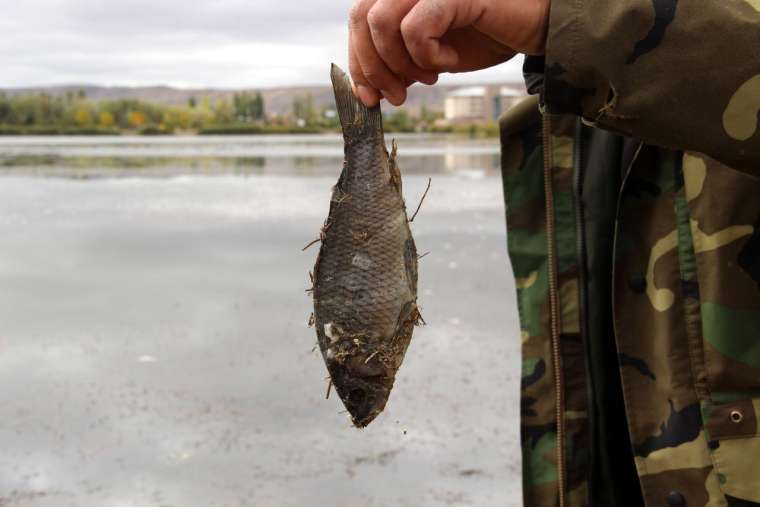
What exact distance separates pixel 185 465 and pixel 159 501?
47 centimetres

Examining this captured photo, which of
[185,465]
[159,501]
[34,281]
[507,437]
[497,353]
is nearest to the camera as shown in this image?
[159,501]

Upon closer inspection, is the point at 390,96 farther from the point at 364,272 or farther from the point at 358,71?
the point at 364,272

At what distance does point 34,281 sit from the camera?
1066 cm

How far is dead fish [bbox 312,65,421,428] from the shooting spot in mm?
1892

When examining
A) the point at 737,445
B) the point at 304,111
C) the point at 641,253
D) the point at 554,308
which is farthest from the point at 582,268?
the point at 304,111

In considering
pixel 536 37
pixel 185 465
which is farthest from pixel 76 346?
pixel 536 37

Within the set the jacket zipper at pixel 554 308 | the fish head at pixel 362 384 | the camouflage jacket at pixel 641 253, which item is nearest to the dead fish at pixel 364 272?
the fish head at pixel 362 384

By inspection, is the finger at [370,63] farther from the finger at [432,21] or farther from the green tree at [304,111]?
the green tree at [304,111]

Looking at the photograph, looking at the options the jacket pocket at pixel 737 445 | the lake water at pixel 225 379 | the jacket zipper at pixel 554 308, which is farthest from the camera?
the lake water at pixel 225 379

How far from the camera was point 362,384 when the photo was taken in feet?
6.35

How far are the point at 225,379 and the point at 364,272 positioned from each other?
5418 millimetres

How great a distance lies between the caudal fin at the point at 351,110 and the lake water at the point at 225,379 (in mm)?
3522

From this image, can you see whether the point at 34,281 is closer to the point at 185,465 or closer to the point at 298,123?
the point at 185,465

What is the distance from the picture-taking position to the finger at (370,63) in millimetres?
1822
